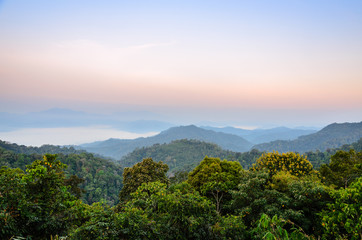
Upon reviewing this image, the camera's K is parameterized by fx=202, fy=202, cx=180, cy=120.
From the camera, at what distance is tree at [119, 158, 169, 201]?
603 inches

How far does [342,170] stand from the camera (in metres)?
15.2

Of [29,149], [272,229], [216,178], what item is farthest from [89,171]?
[272,229]

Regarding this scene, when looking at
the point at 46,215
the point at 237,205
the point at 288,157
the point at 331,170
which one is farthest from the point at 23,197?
the point at 331,170

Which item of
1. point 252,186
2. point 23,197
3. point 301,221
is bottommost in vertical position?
point 301,221

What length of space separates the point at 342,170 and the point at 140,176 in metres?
15.3

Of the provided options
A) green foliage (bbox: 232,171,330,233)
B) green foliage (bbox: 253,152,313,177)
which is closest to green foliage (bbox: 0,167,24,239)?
green foliage (bbox: 232,171,330,233)

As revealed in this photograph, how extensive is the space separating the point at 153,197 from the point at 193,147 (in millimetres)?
144657

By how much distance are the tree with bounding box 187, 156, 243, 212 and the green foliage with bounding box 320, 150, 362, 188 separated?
667 cm

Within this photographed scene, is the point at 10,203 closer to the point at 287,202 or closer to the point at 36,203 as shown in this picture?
the point at 36,203

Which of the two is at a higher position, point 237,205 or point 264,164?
point 264,164

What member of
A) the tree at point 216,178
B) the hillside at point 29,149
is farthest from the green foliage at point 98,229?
the hillside at point 29,149

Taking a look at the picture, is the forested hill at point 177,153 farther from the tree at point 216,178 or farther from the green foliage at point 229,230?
the green foliage at point 229,230

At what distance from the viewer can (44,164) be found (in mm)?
7055

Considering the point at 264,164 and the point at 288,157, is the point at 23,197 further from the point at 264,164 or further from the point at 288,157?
the point at 288,157
